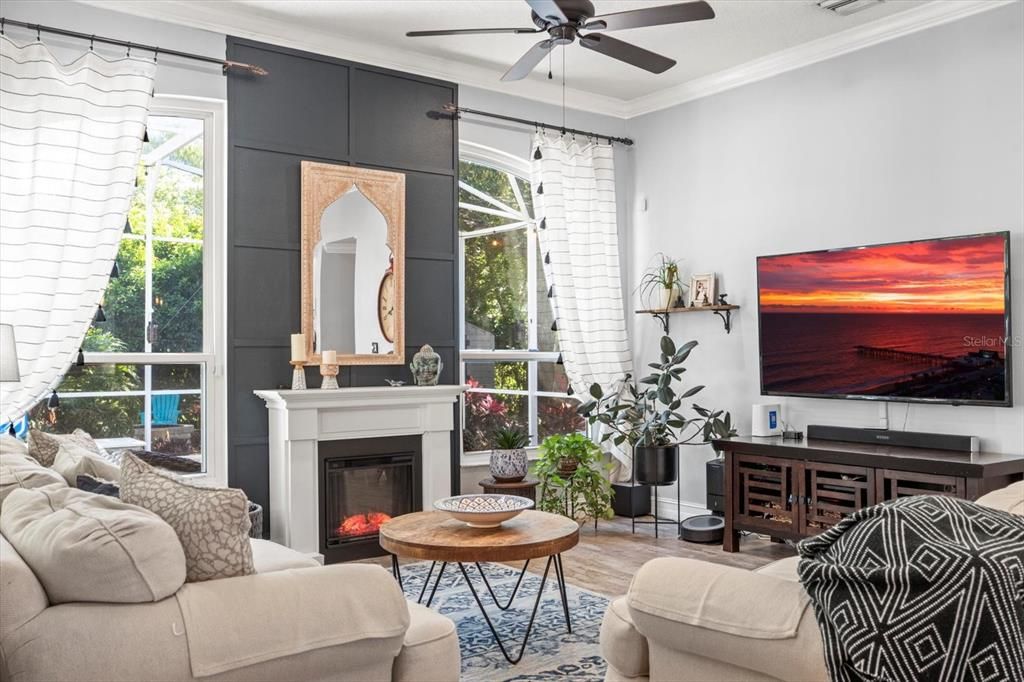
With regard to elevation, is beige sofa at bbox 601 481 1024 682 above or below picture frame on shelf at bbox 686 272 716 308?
below

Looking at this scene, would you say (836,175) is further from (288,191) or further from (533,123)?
(288,191)

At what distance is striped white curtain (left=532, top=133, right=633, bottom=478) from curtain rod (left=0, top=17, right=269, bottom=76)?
6.69 ft

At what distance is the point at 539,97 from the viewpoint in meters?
5.96

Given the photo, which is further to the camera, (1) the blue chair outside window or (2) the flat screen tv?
(1) the blue chair outside window

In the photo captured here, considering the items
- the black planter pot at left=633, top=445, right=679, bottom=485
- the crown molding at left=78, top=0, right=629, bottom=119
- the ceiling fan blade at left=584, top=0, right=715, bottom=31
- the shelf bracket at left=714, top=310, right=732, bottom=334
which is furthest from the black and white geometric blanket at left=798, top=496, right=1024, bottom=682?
the crown molding at left=78, top=0, right=629, bottom=119

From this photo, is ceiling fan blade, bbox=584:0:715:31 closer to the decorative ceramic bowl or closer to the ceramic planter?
the decorative ceramic bowl

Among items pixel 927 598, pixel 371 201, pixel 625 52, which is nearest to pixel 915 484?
pixel 625 52

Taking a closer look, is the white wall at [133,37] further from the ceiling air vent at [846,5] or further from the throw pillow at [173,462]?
the ceiling air vent at [846,5]

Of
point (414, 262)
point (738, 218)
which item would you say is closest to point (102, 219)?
point (414, 262)

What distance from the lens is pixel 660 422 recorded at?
556 centimetres

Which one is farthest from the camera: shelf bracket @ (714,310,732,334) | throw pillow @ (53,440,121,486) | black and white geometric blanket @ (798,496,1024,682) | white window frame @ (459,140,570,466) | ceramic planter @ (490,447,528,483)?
white window frame @ (459,140,570,466)

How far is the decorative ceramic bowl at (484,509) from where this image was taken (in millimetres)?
3219

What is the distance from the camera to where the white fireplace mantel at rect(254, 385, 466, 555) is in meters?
4.59

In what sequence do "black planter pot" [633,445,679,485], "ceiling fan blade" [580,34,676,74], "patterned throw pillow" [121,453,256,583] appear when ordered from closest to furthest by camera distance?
"patterned throw pillow" [121,453,256,583] → "ceiling fan blade" [580,34,676,74] → "black planter pot" [633,445,679,485]
